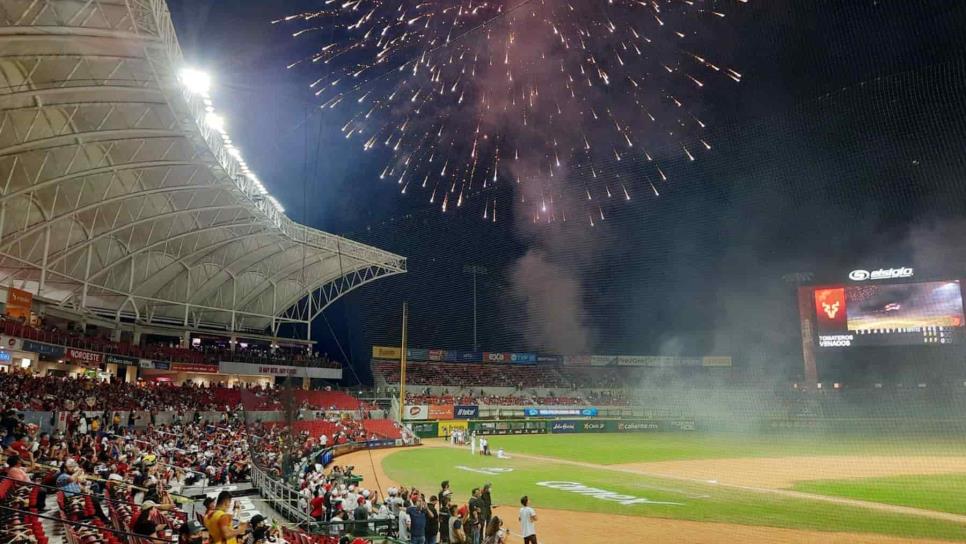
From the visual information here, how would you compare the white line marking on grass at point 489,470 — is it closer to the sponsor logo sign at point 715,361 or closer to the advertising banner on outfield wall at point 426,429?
the advertising banner on outfield wall at point 426,429

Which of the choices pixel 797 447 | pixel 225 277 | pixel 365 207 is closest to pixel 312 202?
pixel 365 207

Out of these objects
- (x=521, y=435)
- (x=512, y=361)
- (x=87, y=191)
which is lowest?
(x=521, y=435)

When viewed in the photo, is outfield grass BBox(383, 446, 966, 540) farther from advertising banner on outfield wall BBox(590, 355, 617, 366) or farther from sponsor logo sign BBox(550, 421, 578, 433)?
advertising banner on outfield wall BBox(590, 355, 617, 366)

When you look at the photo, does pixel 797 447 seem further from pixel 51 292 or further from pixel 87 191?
pixel 51 292

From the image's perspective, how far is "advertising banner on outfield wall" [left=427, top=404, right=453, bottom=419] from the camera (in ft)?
139

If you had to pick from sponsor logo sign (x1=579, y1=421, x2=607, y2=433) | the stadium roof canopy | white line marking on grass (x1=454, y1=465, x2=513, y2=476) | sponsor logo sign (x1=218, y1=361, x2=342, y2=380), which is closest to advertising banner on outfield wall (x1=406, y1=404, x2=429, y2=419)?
sponsor logo sign (x1=218, y1=361, x2=342, y2=380)

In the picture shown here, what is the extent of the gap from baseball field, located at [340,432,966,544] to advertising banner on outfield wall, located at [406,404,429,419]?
6400mm

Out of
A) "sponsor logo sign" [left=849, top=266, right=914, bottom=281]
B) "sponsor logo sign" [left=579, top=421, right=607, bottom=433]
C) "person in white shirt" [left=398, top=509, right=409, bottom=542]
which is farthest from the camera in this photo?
"sponsor logo sign" [left=579, top=421, right=607, bottom=433]

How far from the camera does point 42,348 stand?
25156 mm

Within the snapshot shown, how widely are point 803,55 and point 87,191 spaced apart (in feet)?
90.9

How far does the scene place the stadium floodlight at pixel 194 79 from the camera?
45.3ft

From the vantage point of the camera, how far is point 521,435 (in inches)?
1706

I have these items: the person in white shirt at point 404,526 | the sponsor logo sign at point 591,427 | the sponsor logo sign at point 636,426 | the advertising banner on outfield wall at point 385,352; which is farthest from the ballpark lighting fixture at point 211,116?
the sponsor logo sign at point 636,426

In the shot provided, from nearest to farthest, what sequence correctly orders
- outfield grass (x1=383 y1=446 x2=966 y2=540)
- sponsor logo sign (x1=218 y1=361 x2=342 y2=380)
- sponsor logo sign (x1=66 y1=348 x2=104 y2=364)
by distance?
outfield grass (x1=383 y1=446 x2=966 y2=540) → sponsor logo sign (x1=66 y1=348 x2=104 y2=364) → sponsor logo sign (x1=218 y1=361 x2=342 y2=380)
